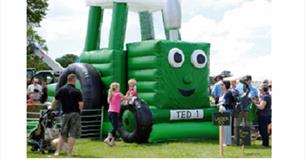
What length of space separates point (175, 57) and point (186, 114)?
0.95m

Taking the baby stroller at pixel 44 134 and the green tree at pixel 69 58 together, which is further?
the green tree at pixel 69 58

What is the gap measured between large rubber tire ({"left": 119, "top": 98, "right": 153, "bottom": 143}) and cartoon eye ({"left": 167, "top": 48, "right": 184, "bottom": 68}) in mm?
1027

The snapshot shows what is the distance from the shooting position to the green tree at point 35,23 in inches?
790

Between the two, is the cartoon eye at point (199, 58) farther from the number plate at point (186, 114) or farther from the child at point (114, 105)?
the child at point (114, 105)

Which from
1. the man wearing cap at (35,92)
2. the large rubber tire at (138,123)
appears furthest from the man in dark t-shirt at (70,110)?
the man wearing cap at (35,92)

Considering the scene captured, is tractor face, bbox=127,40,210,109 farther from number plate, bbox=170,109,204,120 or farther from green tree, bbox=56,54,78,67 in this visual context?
green tree, bbox=56,54,78,67

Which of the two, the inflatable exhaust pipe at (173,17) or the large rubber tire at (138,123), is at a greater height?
the inflatable exhaust pipe at (173,17)

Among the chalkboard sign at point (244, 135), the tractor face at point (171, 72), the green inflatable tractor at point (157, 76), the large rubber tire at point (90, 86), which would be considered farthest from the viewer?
the large rubber tire at point (90, 86)

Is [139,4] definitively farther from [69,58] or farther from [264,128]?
[69,58]

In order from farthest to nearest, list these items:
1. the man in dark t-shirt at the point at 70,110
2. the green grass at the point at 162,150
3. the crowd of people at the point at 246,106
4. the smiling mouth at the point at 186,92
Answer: the smiling mouth at the point at 186,92, the crowd of people at the point at 246,106, the green grass at the point at 162,150, the man in dark t-shirt at the point at 70,110

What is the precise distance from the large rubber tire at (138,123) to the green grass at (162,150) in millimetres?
123

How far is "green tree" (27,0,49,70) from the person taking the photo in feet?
65.8

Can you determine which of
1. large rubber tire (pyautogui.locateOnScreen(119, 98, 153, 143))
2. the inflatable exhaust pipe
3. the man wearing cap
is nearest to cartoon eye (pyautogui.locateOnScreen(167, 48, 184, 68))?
the inflatable exhaust pipe
